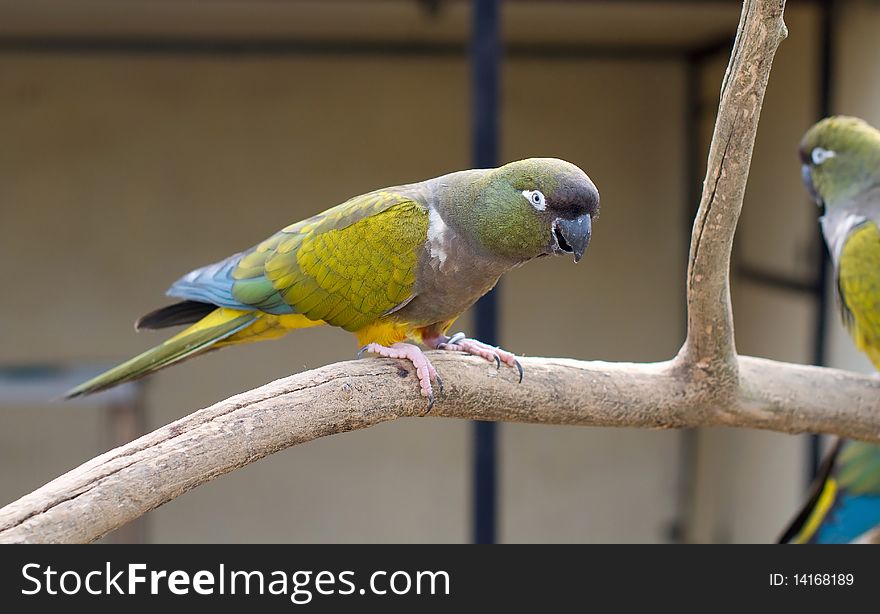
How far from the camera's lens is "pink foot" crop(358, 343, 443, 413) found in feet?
6.15

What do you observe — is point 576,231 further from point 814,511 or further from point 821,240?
point 821,240

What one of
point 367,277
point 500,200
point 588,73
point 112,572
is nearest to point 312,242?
point 367,277

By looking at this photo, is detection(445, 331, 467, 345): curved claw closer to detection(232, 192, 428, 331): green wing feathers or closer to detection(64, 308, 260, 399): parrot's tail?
detection(232, 192, 428, 331): green wing feathers

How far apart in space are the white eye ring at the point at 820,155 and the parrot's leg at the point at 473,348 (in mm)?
1469

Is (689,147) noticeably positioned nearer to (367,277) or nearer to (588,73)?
(588,73)

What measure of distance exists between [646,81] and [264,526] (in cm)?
376

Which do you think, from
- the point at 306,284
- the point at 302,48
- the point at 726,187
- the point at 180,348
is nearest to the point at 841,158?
the point at 726,187

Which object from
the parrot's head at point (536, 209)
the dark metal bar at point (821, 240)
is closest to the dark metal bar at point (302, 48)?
the dark metal bar at point (821, 240)

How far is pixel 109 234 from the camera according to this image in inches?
213

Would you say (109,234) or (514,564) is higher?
(109,234)

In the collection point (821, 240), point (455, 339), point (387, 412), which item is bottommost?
point (387, 412)

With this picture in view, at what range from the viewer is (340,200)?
5531mm

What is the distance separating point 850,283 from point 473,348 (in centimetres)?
→ 124

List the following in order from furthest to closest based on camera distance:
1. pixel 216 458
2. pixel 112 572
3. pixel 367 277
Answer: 1. pixel 367 277
2. pixel 112 572
3. pixel 216 458
